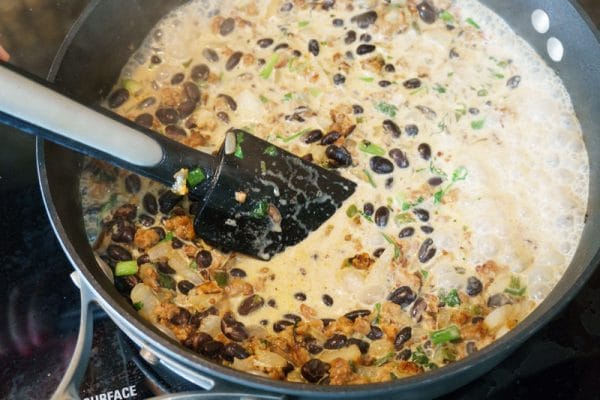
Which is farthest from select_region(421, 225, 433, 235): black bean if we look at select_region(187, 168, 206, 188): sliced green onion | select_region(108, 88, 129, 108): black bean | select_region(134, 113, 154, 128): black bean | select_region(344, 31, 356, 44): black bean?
select_region(108, 88, 129, 108): black bean

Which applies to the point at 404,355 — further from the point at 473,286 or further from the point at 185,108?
the point at 185,108

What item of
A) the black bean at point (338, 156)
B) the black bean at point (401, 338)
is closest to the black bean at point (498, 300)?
the black bean at point (401, 338)

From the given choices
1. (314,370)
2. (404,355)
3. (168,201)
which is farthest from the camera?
(168,201)

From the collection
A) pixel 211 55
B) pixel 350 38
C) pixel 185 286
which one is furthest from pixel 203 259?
pixel 350 38

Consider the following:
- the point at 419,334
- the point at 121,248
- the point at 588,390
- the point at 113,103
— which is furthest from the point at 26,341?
the point at 588,390

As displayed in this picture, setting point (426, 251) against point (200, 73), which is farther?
point (200, 73)

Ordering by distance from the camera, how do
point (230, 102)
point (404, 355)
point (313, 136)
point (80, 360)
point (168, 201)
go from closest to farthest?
point (80, 360) → point (404, 355) → point (168, 201) → point (313, 136) → point (230, 102)
